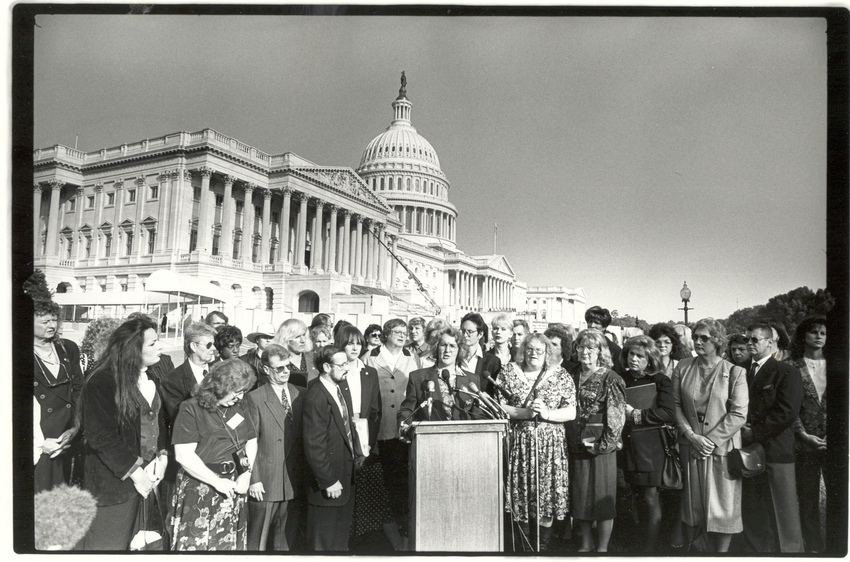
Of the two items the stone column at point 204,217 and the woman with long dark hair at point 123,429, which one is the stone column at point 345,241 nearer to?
the stone column at point 204,217

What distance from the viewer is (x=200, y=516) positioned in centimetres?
451

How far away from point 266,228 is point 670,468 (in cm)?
4007

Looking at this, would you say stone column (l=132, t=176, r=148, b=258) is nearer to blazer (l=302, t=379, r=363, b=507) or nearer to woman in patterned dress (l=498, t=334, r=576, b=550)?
blazer (l=302, t=379, r=363, b=507)

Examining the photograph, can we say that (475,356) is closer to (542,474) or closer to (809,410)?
(542,474)

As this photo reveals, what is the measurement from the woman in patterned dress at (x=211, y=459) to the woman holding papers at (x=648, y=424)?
3.41 m

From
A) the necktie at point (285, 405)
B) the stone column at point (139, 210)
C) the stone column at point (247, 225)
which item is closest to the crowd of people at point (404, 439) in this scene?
the necktie at point (285, 405)

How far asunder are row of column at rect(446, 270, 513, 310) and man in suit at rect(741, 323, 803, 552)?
75733 millimetres

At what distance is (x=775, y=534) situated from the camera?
548 cm

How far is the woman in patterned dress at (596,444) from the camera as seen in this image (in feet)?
16.6

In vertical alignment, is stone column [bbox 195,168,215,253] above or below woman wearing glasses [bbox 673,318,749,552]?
above

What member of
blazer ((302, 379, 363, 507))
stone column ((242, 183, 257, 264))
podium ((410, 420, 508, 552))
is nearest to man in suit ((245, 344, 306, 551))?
blazer ((302, 379, 363, 507))

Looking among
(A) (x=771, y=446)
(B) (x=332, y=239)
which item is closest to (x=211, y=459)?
(A) (x=771, y=446)

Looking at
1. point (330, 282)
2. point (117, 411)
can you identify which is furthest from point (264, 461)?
point (330, 282)

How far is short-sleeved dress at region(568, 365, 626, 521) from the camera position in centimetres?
507
